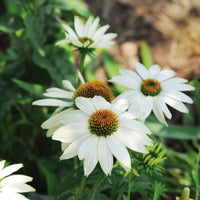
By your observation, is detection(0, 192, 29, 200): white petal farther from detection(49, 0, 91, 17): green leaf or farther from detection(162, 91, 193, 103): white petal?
detection(49, 0, 91, 17): green leaf

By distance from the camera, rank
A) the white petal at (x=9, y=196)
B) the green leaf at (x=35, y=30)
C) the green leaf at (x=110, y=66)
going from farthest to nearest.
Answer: the green leaf at (x=110, y=66) < the green leaf at (x=35, y=30) < the white petal at (x=9, y=196)

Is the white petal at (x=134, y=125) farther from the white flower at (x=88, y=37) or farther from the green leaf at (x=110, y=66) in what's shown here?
the green leaf at (x=110, y=66)

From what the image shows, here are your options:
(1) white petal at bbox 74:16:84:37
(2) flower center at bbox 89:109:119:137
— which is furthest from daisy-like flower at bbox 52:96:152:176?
(1) white petal at bbox 74:16:84:37

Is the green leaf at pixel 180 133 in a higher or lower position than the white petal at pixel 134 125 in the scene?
higher

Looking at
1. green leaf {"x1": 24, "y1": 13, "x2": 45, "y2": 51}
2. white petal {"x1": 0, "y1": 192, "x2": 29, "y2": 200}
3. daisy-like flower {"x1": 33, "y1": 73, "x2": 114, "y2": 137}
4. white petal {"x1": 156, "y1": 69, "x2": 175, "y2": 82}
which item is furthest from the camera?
green leaf {"x1": 24, "y1": 13, "x2": 45, "y2": 51}

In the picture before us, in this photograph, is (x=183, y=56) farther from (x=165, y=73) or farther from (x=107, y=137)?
(x=107, y=137)

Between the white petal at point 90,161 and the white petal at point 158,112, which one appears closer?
the white petal at point 90,161

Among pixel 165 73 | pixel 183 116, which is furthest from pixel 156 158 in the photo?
pixel 183 116

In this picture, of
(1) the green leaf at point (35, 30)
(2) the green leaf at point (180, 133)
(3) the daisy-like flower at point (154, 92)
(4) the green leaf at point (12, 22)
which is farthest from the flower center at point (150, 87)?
(4) the green leaf at point (12, 22)
